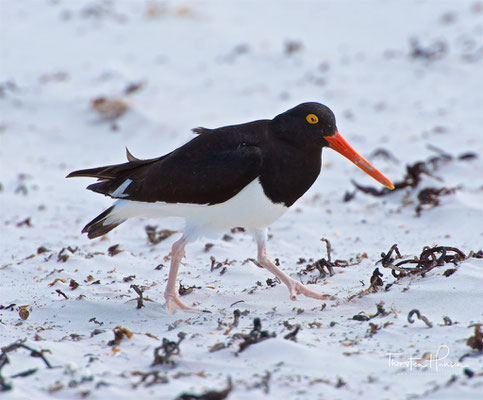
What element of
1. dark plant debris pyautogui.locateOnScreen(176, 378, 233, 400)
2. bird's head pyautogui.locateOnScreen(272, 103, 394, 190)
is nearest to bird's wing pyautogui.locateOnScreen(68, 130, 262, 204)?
bird's head pyautogui.locateOnScreen(272, 103, 394, 190)

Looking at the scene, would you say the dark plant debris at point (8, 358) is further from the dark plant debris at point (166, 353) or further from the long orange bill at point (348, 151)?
the long orange bill at point (348, 151)

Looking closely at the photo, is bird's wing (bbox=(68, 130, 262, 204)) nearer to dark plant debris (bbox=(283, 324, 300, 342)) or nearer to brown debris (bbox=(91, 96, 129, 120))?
dark plant debris (bbox=(283, 324, 300, 342))

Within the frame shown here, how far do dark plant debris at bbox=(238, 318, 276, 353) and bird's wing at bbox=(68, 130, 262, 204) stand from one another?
1.08m

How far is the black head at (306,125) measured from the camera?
4.86 meters

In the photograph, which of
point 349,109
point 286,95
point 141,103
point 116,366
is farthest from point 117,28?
point 116,366

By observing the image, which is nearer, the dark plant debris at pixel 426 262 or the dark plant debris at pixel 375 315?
the dark plant debris at pixel 375 315

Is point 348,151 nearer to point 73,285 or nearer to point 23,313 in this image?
point 73,285

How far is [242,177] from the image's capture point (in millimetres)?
4641

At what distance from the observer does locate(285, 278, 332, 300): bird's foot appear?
4.84 metres

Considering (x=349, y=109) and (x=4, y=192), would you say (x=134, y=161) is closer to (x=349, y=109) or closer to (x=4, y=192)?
(x=4, y=192)

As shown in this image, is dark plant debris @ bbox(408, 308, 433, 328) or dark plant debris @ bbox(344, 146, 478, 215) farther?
dark plant debris @ bbox(344, 146, 478, 215)

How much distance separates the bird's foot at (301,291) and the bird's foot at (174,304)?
25.9 inches

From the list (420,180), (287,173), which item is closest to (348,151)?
(287,173)

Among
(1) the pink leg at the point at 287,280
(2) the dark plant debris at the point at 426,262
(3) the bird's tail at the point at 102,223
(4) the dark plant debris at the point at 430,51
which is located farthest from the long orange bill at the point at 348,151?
(4) the dark plant debris at the point at 430,51
